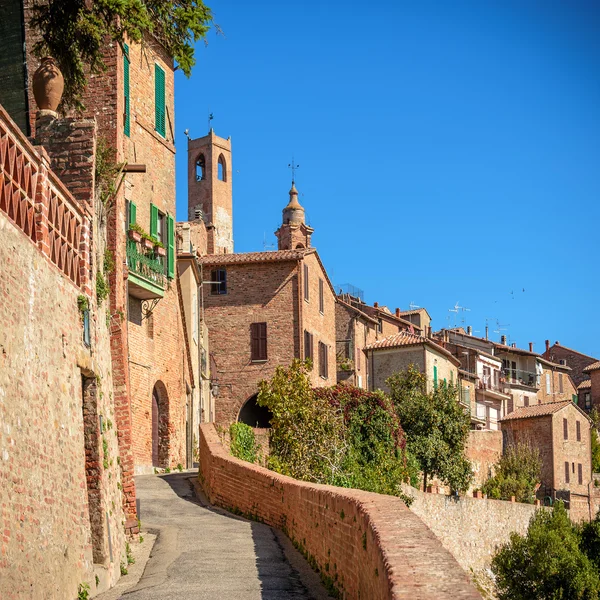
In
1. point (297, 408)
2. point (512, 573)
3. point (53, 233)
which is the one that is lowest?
point (512, 573)

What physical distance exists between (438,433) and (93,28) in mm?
28587

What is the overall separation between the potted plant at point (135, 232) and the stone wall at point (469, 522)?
11957mm

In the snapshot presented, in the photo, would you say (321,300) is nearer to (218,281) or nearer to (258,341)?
(258,341)

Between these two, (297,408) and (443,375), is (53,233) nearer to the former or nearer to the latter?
(297,408)

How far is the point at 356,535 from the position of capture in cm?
1041

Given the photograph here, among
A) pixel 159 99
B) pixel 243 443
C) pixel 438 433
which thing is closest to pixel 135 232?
pixel 159 99

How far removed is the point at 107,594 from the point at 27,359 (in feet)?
11.6

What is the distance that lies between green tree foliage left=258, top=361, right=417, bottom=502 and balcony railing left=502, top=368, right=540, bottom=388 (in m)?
42.4

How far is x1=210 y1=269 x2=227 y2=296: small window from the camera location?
44.6m

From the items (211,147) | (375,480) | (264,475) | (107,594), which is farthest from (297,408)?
(211,147)

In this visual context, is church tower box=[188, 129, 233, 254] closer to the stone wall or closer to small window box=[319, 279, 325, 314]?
small window box=[319, 279, 325, 314]

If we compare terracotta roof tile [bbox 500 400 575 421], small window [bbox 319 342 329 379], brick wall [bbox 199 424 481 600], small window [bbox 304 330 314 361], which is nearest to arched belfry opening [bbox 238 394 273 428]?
small window [bbox 304 330 314 361]

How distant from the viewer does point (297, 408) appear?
3341cm

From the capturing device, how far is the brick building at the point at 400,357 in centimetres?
5662
